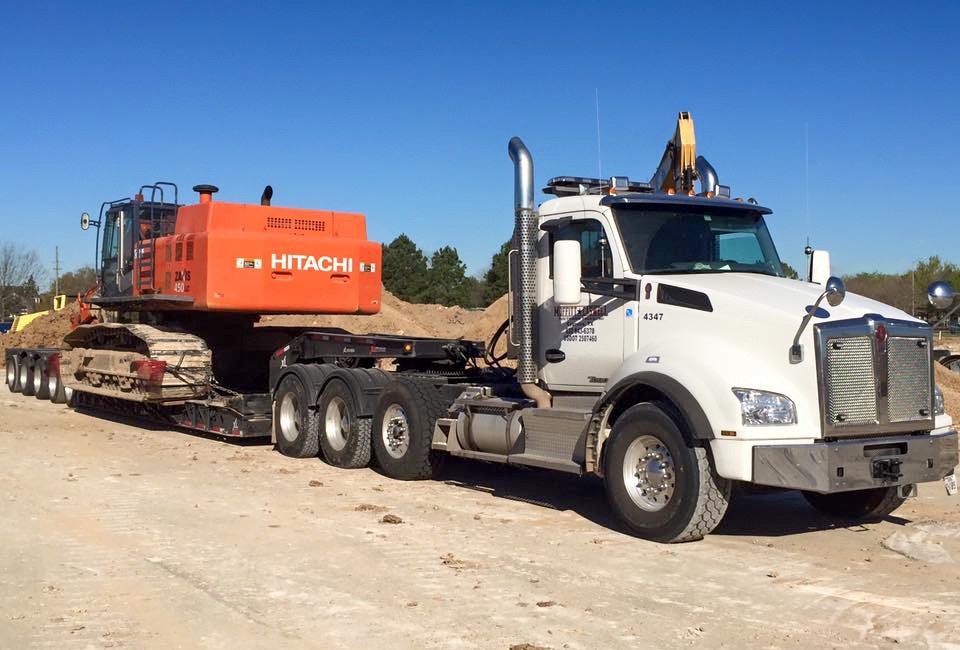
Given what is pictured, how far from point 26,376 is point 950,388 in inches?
786

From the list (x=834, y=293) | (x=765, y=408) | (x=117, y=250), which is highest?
(x=117, y=250)

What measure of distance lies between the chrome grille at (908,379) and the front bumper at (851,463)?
22 centimetres

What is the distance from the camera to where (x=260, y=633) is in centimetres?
575

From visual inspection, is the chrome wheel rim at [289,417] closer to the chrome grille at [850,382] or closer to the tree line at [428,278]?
the chrome grille at [850,382]

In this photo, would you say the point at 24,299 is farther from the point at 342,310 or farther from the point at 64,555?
the point at 64,555

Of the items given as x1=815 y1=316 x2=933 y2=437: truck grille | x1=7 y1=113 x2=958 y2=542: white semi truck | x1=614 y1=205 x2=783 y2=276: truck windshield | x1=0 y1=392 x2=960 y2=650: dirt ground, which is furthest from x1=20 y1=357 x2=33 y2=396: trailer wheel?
x1=815 y1=316 x2=933 y2=437: truck grille

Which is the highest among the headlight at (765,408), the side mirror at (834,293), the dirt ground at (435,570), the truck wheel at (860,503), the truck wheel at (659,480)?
the side mirror at (834,293)

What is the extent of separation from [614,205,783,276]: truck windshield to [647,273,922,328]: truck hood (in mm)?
193

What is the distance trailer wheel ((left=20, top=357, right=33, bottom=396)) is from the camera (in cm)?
2344

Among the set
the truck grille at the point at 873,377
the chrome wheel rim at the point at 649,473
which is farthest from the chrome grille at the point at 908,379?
the chrome wheel rim at the point at 649,473

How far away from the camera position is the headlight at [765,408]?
7.73m

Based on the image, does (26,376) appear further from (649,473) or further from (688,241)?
(649,473)

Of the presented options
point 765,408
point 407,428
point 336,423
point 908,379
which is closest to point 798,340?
point 765,408

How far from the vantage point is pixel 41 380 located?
73.9 ft
